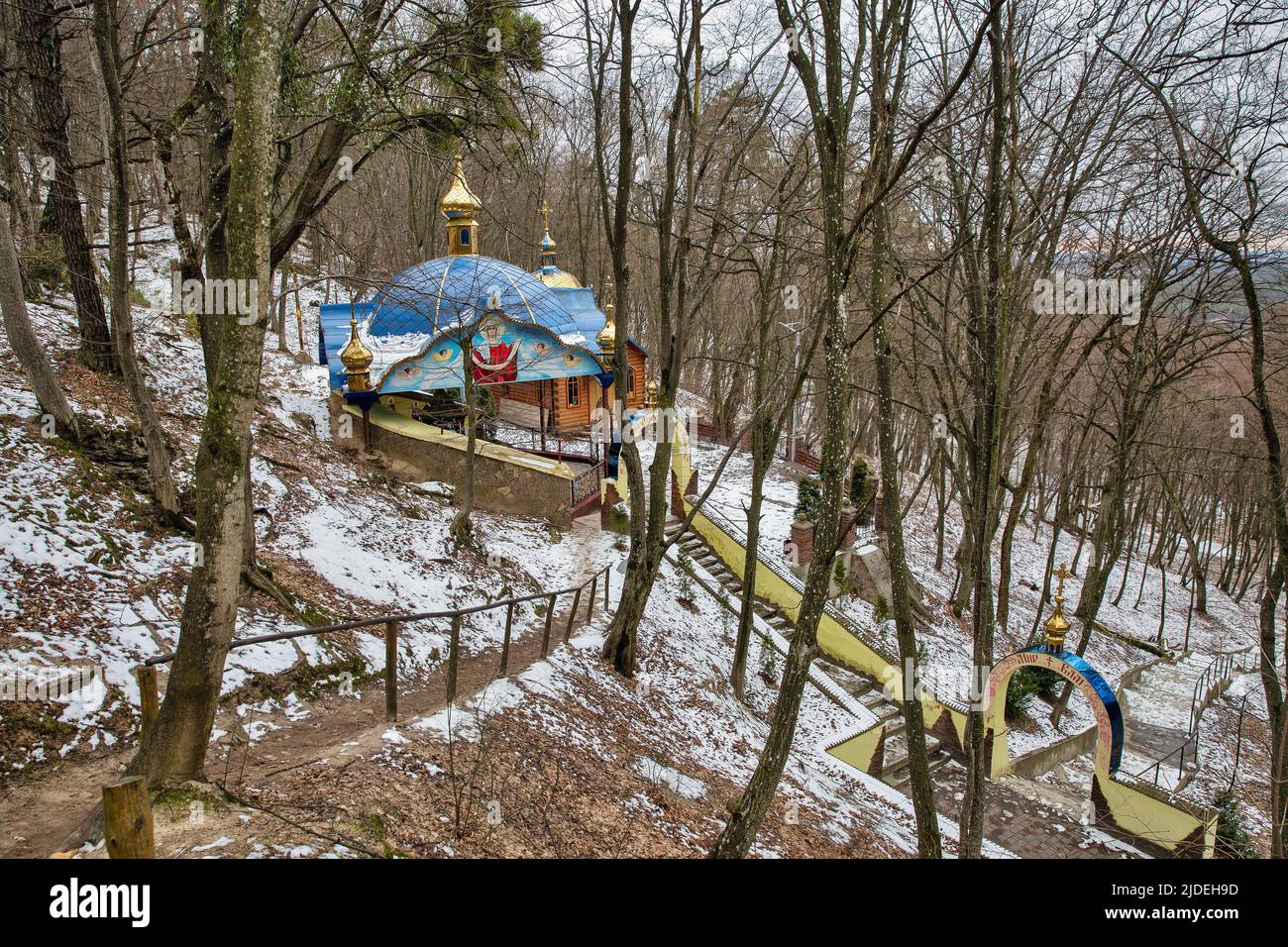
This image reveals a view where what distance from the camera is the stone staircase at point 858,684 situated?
14.0 meters

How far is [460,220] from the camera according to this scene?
82.5 ft

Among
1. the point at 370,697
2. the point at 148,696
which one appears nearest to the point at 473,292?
the point at 370,697

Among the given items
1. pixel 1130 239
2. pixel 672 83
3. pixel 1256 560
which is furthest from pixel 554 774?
pixel 1256 560

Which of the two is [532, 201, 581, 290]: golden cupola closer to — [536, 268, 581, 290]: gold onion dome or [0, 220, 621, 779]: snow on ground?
[536, 268, 581, 290]: gold onion dome

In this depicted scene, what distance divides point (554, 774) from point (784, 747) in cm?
216

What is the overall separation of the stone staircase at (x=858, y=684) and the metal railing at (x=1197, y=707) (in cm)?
381

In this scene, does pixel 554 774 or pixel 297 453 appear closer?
pixel 554 774

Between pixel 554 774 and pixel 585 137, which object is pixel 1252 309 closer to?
pixel 554 774

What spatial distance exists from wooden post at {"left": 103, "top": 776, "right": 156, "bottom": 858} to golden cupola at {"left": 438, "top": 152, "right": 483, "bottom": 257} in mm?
23481

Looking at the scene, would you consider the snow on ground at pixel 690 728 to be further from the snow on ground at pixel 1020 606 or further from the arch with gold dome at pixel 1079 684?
the snow on ground at pixel 1020 606

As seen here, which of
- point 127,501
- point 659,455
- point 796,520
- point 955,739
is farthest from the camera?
point 796,520

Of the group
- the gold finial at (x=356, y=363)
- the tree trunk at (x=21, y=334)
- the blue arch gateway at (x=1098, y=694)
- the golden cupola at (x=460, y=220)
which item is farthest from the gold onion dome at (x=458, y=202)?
the blue arch gateway at (x=1098, y=694)

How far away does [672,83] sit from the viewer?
14602mm

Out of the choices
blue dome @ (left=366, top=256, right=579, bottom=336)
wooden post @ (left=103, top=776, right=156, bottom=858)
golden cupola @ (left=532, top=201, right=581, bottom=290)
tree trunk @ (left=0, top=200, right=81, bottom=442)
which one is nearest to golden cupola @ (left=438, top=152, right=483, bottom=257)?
blue dome @ (left=366, top=256, right=579, bottom=336)
